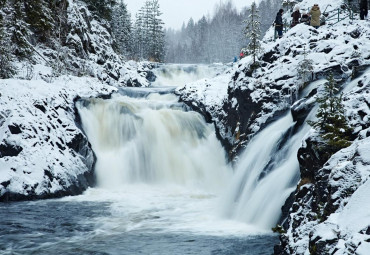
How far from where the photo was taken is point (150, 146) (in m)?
17.5

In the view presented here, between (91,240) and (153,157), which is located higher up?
(153,157)

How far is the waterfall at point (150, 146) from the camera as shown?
651 inches

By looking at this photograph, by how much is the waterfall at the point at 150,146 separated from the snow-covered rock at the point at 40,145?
1.00m

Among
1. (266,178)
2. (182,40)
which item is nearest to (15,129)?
(266,178)

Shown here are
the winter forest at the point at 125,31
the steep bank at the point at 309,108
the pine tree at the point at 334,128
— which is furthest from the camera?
the winter forest at the point at 125,31

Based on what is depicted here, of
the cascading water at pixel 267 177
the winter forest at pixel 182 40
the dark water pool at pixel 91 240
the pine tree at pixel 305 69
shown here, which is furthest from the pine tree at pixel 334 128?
the winter forest at pixel 182 40

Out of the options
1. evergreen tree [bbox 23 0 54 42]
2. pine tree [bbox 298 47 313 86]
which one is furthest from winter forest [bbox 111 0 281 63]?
pine tree [bbox 298 47 313 86]

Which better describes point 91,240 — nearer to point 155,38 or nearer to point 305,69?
point 305,69

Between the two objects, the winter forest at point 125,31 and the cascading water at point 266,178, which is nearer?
the cascading water at point 266,178

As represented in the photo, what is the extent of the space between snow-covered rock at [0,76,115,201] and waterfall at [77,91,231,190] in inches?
39.4

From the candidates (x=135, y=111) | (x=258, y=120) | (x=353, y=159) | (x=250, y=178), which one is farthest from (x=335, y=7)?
(x=353, y=159)

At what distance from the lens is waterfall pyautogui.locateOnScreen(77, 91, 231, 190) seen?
1653cm

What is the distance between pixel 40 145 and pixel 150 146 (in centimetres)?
517

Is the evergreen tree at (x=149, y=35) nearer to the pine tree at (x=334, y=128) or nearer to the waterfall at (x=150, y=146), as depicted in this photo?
the waterfall at (x=150, y=146)
